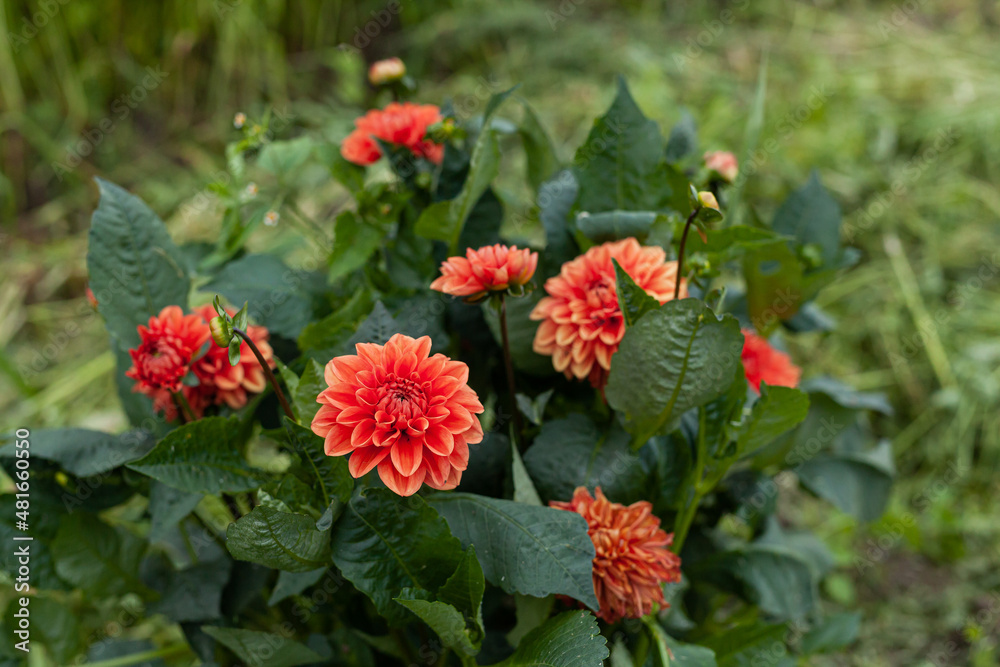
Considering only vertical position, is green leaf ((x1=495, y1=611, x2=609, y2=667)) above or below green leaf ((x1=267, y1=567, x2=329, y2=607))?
above

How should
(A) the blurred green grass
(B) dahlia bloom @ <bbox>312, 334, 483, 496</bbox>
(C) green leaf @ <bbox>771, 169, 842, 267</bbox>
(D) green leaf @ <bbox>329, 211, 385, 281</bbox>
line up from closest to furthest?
(B) dahlia bloom @ <bbox>312, 334, 483, 496</bbox> → (D) green leaf @ <bbox>329, 211, 385, 281</bbox> → (C) green leaf @ <bbox>771, 169, 842, 267</bbox> → (A) the blurred green grass

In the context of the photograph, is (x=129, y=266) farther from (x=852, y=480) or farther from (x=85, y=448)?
(x=852, y=480)

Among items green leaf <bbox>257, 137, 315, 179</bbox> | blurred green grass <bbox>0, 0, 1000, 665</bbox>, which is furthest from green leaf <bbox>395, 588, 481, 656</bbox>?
blurred green grass <bbox>0, 0, 1000, 665</bbox>

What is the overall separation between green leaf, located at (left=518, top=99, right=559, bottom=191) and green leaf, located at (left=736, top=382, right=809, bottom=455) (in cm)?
35

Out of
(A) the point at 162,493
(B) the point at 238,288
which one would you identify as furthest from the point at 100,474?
(B) the point at 238,288

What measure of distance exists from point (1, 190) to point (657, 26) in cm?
201

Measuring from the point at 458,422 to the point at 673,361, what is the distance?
186 mm

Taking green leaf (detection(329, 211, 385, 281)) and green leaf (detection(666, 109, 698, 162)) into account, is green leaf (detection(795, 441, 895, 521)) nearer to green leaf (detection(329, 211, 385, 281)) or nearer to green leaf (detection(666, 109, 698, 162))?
green leaf (detection(666, 109, 698, 162))

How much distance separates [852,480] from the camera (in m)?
0.84

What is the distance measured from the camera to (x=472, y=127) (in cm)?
76

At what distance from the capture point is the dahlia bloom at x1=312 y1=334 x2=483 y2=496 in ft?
1.52

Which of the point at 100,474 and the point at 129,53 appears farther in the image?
the point at 129,53

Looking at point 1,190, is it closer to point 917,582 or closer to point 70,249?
point 70,249

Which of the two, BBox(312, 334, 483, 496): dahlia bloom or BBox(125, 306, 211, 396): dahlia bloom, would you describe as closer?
BBox(312, 334, 483, 496): dahlia bloom
